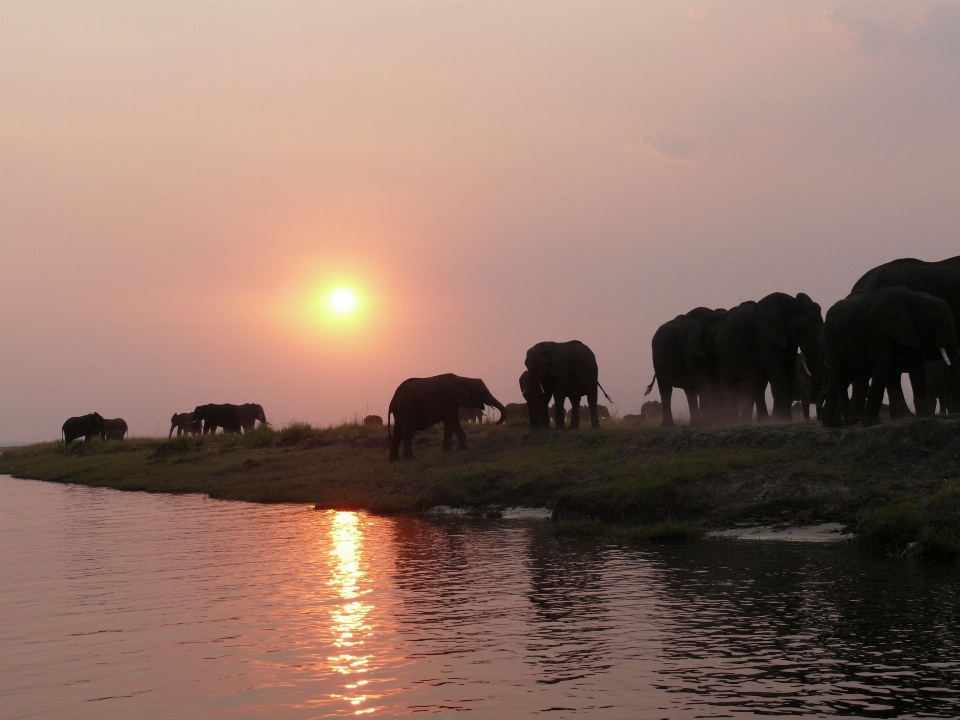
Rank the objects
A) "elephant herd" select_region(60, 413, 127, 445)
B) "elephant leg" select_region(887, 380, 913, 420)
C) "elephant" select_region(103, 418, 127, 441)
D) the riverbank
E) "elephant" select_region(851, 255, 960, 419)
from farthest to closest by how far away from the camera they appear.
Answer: "elephant" select_region(103, 418, 127, 441) → "elephant herd" select_region(60, 413, 127, 445) → "elephant" select_region(851, 255, 960, 419) → "elephant leg" select_region(887, 380, 913, 420) → the riverbank

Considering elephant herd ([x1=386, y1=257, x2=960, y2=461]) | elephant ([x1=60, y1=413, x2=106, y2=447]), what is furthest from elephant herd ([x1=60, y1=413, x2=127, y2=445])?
elephant herd ([x1=386, y1=257, x2=960, y2=461])

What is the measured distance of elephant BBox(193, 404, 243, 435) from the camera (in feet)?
180

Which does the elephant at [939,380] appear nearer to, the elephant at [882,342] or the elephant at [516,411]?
the elephant at [882,342]

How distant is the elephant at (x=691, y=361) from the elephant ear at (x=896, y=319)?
7.94 m

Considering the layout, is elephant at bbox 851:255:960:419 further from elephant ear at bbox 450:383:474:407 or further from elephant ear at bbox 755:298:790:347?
elephant ear at bbox 450:383:474:407

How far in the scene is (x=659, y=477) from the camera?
60.5 ft

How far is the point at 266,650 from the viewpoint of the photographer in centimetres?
1004

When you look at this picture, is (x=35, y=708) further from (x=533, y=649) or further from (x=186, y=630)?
(x=533, y=649)

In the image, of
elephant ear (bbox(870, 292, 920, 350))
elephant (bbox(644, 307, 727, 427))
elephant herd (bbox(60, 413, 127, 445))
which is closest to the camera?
elephant ear (bbox(870, 292, 920, 350))

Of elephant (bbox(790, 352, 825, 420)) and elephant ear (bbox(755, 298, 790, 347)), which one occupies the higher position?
elephant ear (bbox(755, 298, 790, 347))

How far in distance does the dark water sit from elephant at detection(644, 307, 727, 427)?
11.3m

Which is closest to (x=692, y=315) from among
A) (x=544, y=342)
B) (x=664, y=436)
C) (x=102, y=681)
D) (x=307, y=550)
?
(x=544, y=342)

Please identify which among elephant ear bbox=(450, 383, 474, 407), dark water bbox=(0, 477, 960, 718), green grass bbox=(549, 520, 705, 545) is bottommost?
dark water bbox=(0, 477, 960, 718)

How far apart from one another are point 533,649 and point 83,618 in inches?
210
